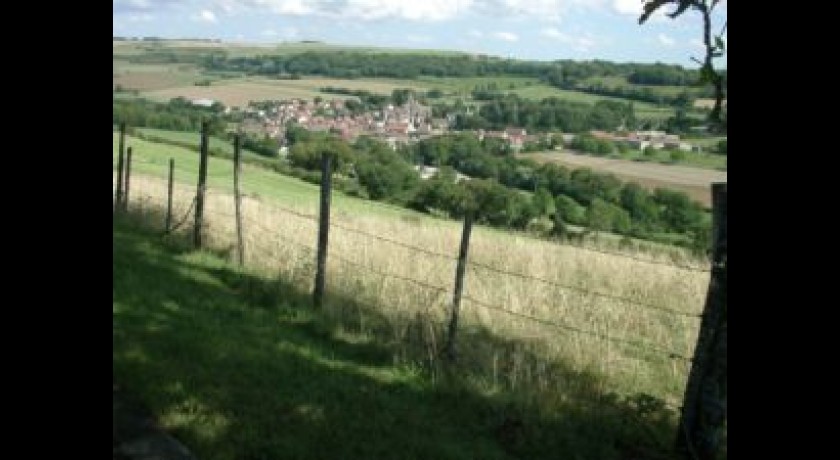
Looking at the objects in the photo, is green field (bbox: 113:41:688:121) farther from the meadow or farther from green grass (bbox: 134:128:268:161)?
the meadow

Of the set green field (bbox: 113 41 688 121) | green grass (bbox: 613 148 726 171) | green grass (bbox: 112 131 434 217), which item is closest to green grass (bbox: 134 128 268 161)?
green grass (bbox: 112 131 434 217)

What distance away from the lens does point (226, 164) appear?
40562 millimetres

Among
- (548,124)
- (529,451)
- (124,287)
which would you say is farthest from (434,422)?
(548,124)

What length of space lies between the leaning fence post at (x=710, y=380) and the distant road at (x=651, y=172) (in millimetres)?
24179

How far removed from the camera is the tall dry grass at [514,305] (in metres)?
7.68

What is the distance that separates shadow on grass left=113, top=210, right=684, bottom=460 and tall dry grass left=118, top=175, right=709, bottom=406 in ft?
0.52

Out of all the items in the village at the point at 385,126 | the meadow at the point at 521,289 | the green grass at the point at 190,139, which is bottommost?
the meadow at the point at 521,289

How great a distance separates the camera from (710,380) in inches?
230

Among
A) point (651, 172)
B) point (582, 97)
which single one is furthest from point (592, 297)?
point (582, 97)

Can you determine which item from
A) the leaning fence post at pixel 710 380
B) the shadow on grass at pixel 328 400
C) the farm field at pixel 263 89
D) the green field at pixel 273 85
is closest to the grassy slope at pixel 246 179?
the shadow on grass at pixel 328 400

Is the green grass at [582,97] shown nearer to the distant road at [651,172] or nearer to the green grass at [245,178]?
the distant road at [651,172]

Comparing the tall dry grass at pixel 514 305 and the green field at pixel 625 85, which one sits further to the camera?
the green field at pixel 625 85

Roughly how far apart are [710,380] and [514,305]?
3.99 m

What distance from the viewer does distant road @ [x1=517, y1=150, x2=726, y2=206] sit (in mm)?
34625
